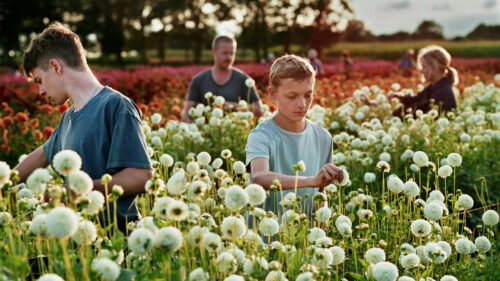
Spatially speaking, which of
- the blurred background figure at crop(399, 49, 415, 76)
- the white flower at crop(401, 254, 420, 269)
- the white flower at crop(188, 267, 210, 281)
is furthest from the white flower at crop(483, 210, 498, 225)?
the blurred background figure at crop(399, 49, 415, 76)

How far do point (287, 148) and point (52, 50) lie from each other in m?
1.53

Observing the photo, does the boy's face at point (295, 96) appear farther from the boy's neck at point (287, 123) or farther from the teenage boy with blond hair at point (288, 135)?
the boy's neck at point (287, 123)

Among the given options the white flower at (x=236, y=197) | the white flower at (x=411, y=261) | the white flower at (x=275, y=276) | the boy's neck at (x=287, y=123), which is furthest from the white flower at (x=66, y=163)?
the boy's neck at (x=287, y=123)

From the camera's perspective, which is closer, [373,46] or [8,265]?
[8,265]

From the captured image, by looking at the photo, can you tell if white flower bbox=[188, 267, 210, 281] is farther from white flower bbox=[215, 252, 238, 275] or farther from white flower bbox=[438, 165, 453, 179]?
white flower bbox=[438, 165, 453, 179]

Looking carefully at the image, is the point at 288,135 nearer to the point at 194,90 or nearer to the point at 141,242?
the point at 141,242

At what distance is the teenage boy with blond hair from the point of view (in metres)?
3.17

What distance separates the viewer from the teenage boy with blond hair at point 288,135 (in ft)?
10.4

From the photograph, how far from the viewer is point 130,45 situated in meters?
58.6

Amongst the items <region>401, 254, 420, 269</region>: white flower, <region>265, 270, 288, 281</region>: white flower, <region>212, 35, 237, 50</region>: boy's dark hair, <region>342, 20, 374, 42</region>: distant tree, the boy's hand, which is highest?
<region>342, 20, 374, 42</region>: distant tree

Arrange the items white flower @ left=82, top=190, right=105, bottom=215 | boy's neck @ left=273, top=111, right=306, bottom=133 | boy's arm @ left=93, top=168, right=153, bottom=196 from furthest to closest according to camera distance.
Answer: boy's neck @ left=273, top=111, right=306, bottom=133 → boy's arm @ left=93, top=168, right=153, bottom=196 → white flower @ left=82, top=190, right=105, bottom=215

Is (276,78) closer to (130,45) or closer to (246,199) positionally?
(246,199)

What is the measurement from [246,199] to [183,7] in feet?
176

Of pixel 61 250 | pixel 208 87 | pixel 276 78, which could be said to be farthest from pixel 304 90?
pixel 208 87
